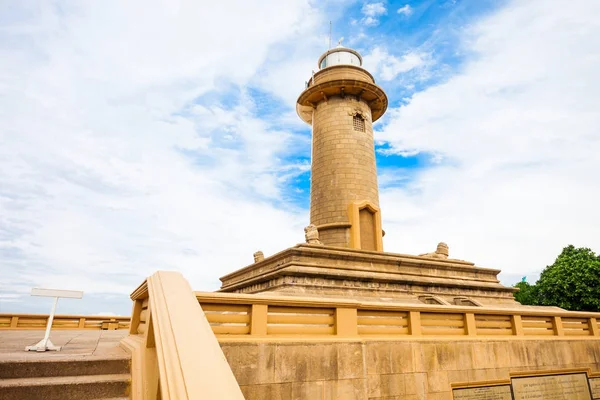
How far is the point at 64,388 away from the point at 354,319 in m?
3.80

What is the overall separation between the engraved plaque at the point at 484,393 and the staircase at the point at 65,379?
17.9 ft

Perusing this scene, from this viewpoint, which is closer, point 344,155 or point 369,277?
point 369,277

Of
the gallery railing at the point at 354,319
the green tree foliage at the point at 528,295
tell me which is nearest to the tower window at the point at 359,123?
the gallery railing at the point at 354,319

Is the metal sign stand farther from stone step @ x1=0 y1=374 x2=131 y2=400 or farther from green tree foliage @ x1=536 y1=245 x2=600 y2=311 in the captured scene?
green tree foliage @ x1=536 y1=245 x2=600 y2=311

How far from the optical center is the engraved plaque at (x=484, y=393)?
20.5 feet

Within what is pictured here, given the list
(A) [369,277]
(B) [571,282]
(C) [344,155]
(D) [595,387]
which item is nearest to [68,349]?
(A) [369,277]

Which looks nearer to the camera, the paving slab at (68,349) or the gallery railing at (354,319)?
the paving slab at (68,349)

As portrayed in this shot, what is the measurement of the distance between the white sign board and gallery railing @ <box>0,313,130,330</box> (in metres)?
9.49

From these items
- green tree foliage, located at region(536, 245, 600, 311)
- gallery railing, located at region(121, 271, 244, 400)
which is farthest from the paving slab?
green tree foliage, located at region(536, 245, 600, 311)

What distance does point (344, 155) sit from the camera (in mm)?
16812

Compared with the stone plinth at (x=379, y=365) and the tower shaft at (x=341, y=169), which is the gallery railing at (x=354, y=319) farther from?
the tower shaft at (x=341, y=169)

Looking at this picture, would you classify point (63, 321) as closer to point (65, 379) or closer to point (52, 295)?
point (52, 295)

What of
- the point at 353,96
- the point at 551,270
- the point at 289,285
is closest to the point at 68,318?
the point at 289,285

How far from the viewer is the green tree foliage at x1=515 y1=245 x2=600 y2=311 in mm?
23812
